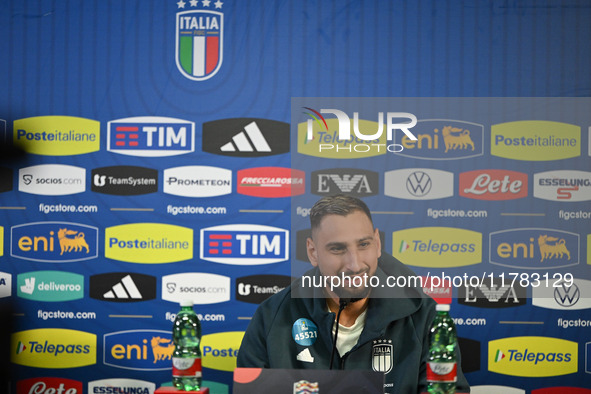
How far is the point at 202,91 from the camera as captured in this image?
2959 mm

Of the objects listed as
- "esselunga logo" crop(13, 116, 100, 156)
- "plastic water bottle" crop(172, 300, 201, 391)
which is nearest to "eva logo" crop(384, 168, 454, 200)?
"plastic water bottle" crop(172, 300, 201, 391)

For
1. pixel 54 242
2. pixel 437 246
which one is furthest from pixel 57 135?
pixel 437 246

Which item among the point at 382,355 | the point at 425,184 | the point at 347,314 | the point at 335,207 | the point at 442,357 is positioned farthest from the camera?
the point at 425,184

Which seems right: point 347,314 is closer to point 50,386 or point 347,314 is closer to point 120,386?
point 120,386

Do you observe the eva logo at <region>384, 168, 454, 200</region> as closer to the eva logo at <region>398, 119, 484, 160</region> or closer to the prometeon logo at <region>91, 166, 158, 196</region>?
the eva logo at <region>398, 119, 484, 160</region>

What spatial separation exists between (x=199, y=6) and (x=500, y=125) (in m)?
1.53

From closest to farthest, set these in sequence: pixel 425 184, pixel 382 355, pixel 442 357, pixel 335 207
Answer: pixel 442 357 → pixel 382 355 → pixel 335 207 → pixel 425 184

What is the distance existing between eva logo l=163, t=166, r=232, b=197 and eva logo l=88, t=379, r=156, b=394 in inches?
36.2

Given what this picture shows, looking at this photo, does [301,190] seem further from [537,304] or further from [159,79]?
[537,304]

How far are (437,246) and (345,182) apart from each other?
0.52 meters

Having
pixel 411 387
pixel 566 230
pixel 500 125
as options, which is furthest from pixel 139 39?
pixel 566 230

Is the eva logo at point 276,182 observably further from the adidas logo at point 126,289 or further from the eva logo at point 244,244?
the adidas logo at point 126,289

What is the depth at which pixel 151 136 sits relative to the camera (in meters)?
2.96

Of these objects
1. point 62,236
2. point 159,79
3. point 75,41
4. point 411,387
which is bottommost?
point 411,387
